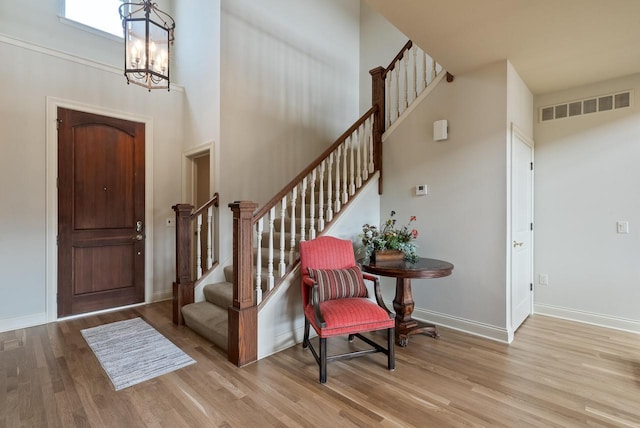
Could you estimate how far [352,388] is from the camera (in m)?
2.12

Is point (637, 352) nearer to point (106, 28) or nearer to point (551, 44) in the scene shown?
point (551, 44)

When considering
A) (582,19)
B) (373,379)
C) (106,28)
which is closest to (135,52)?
(106,28)

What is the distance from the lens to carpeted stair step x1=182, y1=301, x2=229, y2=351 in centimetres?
276

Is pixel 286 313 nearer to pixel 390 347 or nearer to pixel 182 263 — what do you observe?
pixel 390 347

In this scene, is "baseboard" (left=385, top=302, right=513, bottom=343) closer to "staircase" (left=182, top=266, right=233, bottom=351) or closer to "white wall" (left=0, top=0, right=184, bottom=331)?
"staircase" (left=182, top=266, right=233, bottom=351)

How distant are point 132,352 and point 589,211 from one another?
15.3 feet

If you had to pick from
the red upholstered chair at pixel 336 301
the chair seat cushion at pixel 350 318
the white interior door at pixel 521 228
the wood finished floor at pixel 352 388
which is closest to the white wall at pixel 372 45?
the white interior door at pixel 521 228

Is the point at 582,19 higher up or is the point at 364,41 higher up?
the point at 364,41

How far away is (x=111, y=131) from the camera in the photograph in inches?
151

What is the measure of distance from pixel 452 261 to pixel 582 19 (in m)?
2.18

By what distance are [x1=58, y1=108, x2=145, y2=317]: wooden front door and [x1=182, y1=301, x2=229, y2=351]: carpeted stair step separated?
129 centimetres

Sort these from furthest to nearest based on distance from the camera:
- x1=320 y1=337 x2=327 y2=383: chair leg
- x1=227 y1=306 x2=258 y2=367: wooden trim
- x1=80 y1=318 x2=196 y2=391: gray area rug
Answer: x1=227 y1=306 x2=258 y2=367: wooden trim < x1=80 y1=318 x2=196 y2=391: gray area rug < x1=320 y1=337 x2=327 y2=383: chair leg

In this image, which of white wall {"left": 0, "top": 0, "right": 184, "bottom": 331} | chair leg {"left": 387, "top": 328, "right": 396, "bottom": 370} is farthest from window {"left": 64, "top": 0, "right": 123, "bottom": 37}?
chair leg {"left": 387, "top": 328, "right": 396, "bottom": 370}

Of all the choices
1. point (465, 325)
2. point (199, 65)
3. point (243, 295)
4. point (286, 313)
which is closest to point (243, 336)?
point (243, 295)
